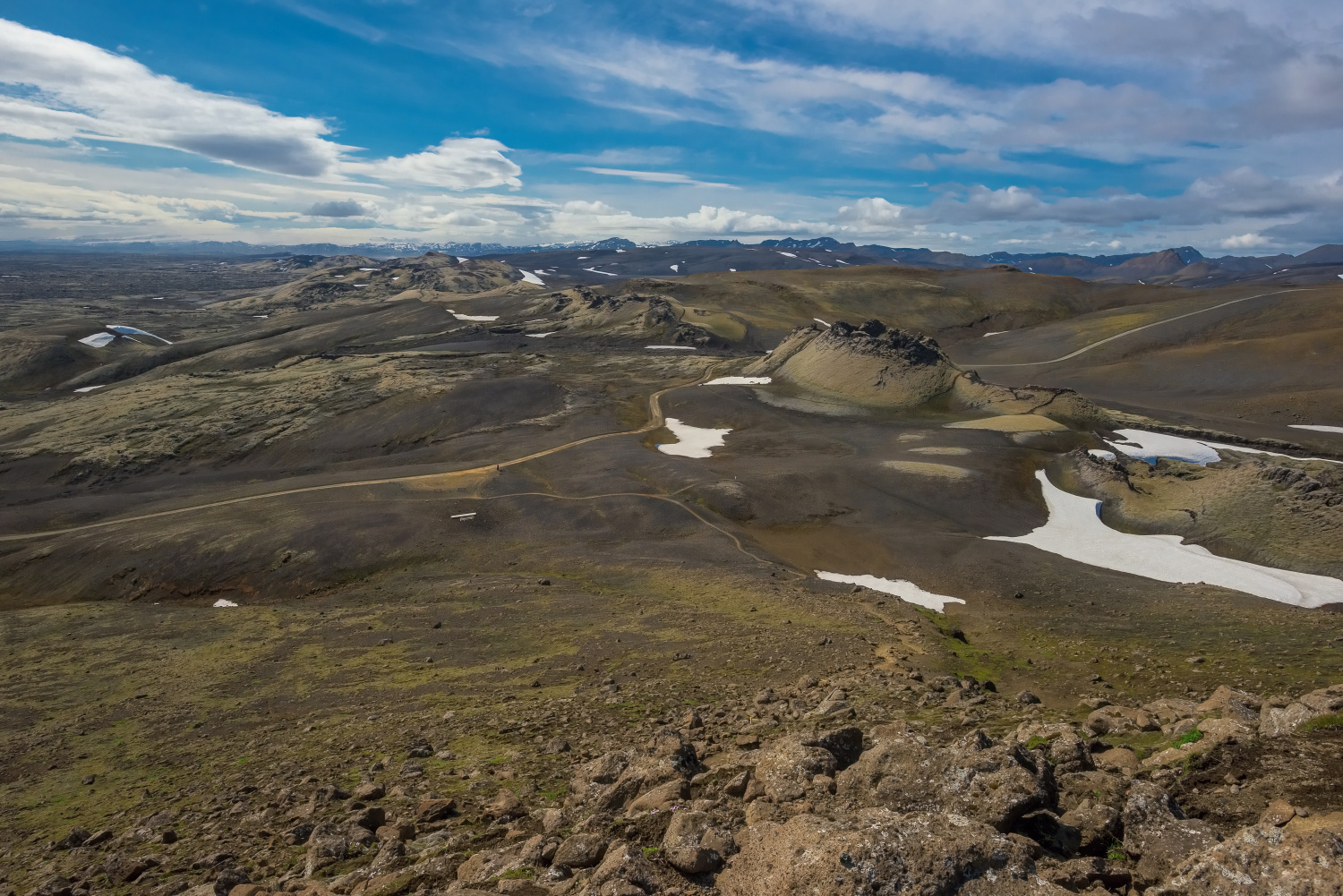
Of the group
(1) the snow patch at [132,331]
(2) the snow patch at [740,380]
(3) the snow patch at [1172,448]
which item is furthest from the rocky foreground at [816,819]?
(1) the snow patch at [132,331]

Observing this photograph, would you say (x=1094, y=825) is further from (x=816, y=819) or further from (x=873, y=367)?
(x=873, y=367)

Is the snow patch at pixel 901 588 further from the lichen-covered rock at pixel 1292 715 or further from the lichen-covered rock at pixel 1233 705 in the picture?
the lichen-covered rock at pixel 1292 715

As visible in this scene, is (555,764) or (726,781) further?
(555,764)

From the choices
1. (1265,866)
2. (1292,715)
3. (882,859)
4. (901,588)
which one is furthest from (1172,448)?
(882,859)

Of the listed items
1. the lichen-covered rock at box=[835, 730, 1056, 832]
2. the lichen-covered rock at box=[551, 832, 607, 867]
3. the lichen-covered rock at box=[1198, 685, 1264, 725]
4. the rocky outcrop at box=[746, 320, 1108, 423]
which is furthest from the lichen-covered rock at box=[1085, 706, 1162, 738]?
the rocky outcrop at box=[746, 320, 1108, 423]

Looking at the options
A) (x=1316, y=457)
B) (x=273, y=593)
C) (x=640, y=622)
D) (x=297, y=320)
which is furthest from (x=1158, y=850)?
(x=297, y=320)

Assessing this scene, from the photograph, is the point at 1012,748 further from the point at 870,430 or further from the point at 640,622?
the point at 870,430

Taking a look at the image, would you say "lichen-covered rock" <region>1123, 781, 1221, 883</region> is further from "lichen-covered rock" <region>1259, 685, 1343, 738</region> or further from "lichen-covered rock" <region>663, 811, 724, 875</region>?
"lichen-covered rock" <region>663, 811, 724, 875</region>
